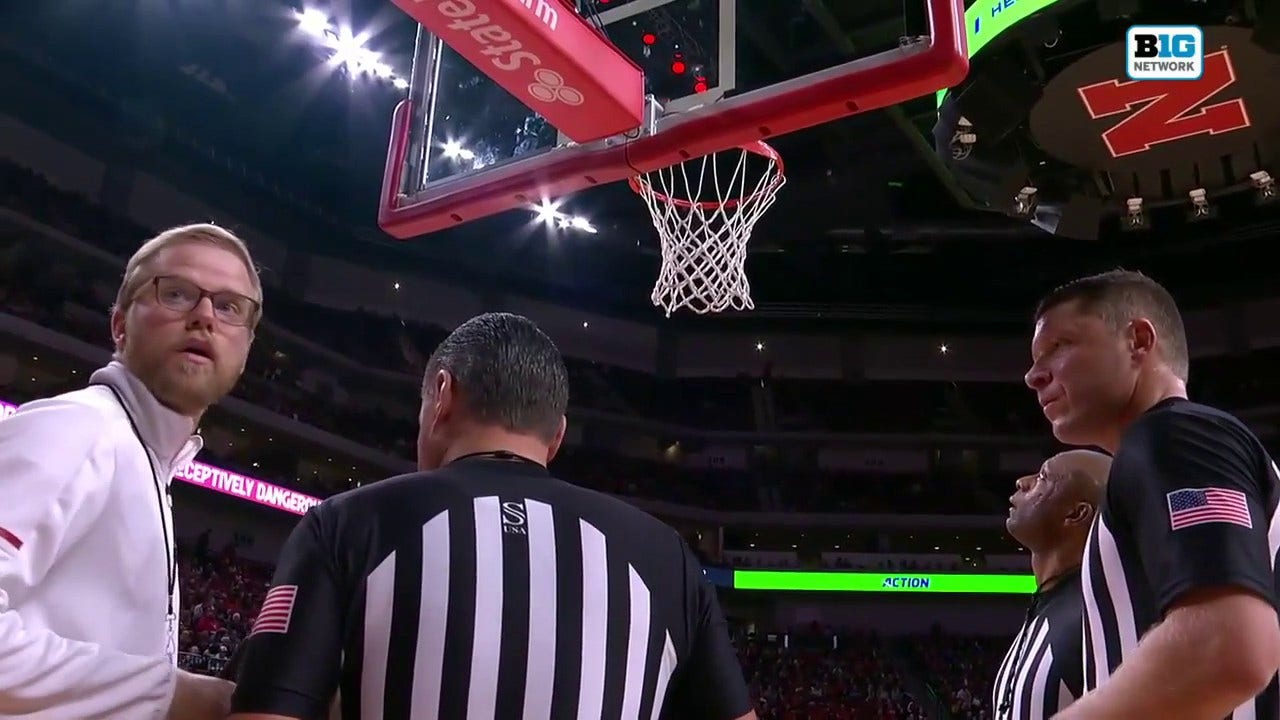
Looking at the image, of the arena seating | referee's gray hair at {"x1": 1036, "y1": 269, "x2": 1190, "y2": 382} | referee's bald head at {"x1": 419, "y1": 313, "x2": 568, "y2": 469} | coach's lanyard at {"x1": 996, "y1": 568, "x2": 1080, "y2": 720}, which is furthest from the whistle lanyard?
the arena seating

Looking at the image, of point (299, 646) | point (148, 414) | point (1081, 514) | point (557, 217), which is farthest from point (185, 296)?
point (557, 217)

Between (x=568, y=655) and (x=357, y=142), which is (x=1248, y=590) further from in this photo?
(x=357, y=142)

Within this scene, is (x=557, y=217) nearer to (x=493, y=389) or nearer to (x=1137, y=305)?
(x=1137, y=305)

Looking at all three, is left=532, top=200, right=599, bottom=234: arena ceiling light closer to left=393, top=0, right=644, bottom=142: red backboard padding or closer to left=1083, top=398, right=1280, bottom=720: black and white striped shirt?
left=393, top=0, right=644, bottom=142: red backboard padding

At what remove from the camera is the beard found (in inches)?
75.2

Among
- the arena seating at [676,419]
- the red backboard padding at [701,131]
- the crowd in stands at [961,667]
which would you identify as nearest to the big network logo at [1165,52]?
the red backboard padding at [701,131]

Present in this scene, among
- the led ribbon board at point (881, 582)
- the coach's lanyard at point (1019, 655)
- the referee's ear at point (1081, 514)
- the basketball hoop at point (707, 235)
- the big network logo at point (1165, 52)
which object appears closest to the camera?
the coach's lanyard at point (1019, 655)

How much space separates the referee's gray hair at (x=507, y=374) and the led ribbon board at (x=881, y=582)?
70.2 feet

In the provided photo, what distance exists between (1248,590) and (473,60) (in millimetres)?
3191

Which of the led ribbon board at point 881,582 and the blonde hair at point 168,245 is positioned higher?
the led ribbon board at point 881,582

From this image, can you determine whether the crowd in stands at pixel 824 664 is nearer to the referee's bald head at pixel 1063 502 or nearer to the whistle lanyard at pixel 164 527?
the referee's bald head at pixel 1063 502

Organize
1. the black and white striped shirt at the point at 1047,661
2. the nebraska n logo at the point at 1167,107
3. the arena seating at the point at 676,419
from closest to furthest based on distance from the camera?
the black and white striped shirt at the point at 1047,661 < the nebraska n logo at the point at 1167,107 < the arena seating at the point at 676,419

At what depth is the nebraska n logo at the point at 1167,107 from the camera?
18.6ft

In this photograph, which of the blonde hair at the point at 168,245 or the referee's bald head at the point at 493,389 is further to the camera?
the blonde hair at the point at 168,245
